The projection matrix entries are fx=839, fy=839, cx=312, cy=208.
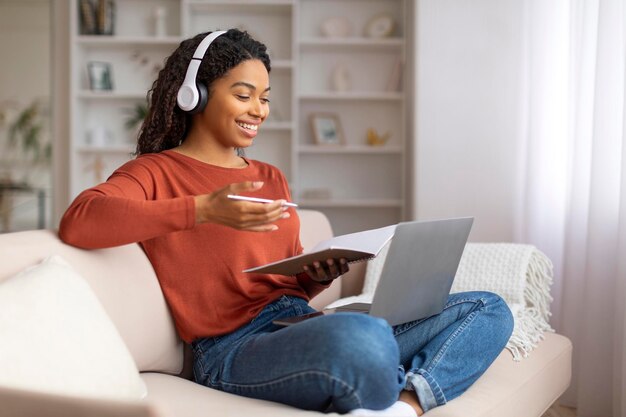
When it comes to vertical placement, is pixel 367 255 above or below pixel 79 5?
below

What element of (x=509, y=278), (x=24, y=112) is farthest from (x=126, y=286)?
(x=24, y=112)

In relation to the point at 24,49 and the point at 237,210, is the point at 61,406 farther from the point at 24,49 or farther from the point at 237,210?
the point at 24,49

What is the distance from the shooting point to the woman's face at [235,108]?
6.46ft

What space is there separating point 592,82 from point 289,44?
2348mm

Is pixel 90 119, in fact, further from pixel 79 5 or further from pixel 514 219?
pixel 514 219

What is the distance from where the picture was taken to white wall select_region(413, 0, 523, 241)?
143 inches

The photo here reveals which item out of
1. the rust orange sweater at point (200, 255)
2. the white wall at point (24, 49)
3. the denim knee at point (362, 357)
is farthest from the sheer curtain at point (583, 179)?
the white wall at point (24, 49)

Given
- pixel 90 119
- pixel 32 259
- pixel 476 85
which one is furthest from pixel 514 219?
pixel 90 119

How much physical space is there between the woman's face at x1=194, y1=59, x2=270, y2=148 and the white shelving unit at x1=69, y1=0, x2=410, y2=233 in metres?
2.87

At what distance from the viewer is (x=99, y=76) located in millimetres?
4949

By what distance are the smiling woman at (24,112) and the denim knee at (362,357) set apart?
4.19 meters

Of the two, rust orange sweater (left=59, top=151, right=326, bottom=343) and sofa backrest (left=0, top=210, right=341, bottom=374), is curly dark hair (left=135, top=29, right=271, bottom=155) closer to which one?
rust orange sweater (left=59, top=151, right=326, bottom=343)

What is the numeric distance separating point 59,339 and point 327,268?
1.99ft

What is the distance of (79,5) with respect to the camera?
492 cm
